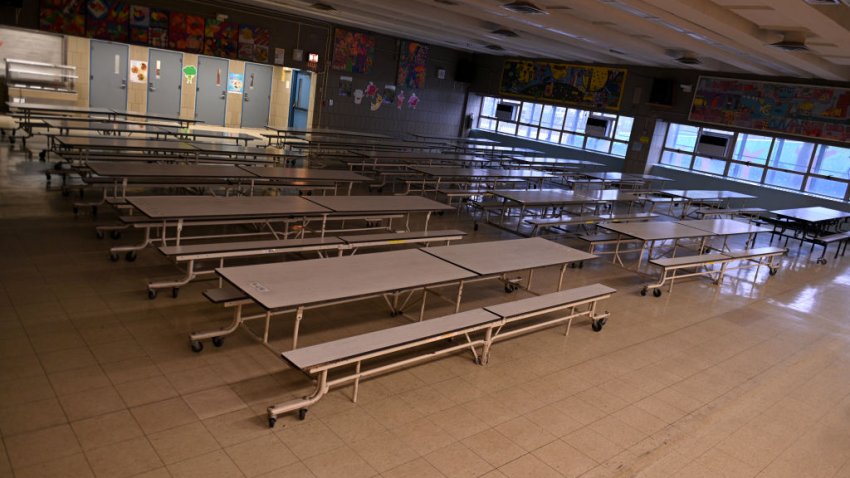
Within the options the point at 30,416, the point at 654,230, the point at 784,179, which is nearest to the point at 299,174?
the point at 654,230

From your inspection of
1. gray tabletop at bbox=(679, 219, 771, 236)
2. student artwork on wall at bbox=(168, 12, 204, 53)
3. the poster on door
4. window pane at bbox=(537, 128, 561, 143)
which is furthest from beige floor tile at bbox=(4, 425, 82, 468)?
window pane at bbox=(537, 128, 561, 143)

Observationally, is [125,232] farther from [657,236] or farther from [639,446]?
[657,236]

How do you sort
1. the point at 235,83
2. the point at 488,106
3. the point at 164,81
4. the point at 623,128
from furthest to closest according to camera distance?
the point at 488,106
the point at 235,83
the point at 623,128
the point at 164,81

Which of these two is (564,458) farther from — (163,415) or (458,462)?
(163,415)

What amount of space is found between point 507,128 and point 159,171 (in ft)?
41.5

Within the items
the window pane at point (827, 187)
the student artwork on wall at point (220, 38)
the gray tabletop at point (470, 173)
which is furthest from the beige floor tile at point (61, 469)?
the window pane at point (827, 187)

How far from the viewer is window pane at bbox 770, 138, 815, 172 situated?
38.6ft

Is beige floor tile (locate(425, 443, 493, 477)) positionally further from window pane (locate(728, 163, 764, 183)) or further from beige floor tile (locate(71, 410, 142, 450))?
window pane (locate(728, 163, 764, 183))

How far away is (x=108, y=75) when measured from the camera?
1303cm

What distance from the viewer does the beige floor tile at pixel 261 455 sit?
8.75 ft

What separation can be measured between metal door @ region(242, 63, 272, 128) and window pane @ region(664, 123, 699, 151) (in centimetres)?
994

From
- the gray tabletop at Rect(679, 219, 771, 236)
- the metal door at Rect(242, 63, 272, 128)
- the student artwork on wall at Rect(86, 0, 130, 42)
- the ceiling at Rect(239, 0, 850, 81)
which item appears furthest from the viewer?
the metal door at Rect(242, 63, 272, 128)

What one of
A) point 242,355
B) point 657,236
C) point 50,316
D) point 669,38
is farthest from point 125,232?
point 669,38

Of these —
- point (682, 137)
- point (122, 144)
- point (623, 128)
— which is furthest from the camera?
point (623, 128)
